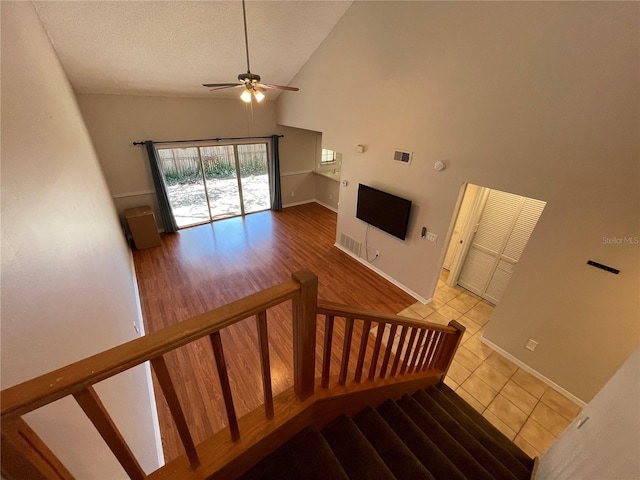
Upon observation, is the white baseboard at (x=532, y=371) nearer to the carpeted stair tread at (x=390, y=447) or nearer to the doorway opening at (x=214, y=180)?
the carpeted stair tread at (x=390, y=447)

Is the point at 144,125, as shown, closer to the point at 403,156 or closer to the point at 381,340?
the point at 403,156

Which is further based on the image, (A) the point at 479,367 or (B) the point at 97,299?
(A) the point at 479,367

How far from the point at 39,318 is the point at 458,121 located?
3.88m

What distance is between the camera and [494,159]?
2.92 meters

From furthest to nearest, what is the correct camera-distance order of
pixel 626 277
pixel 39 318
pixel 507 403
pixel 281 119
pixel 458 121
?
pixel 281 119
pixel 458 121
pixel 507 403
pixel 626 277
pixel 39 318

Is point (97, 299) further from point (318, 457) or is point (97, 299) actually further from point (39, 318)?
point (318, 457)

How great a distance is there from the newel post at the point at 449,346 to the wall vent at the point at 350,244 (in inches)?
110

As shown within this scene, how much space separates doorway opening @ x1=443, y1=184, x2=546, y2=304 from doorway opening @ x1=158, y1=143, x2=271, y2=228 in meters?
5.08

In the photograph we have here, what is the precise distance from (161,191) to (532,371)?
7101mm

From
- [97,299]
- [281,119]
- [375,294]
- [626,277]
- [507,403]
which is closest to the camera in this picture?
[97,299]

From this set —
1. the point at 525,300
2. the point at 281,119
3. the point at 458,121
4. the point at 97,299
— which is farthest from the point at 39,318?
the point at 281,119

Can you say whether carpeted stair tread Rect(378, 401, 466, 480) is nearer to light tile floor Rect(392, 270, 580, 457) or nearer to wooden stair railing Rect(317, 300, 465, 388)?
wooden stair railing Rect(317, 300, 465, 388)

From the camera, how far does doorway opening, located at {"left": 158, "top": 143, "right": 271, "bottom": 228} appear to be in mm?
5922

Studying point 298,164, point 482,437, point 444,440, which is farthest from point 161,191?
point 482,437
